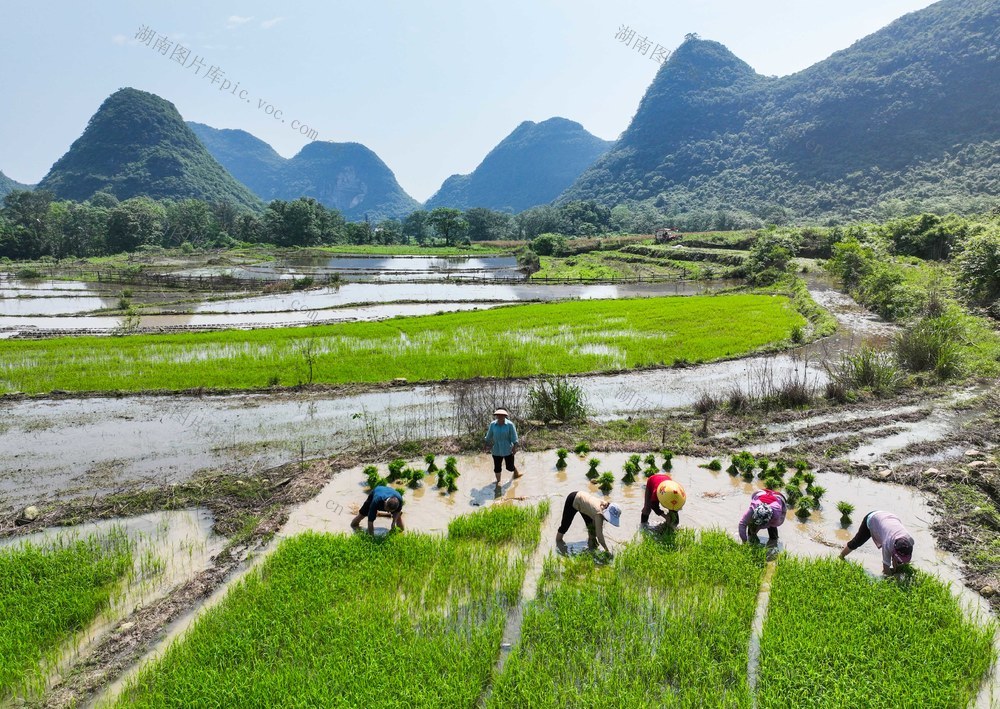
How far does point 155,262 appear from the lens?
5566cm

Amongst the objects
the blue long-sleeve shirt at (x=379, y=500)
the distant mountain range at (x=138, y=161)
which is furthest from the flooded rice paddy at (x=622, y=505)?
the distant mountain range at (x=138, y=161)

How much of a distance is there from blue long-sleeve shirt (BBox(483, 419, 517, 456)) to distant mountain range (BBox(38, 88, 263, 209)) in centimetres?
13195

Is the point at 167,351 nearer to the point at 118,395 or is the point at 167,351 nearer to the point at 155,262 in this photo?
the point at 118,395

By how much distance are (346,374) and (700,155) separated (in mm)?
140979

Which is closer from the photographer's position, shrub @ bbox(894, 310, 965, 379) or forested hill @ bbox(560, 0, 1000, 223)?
shrub @ bbox(894, 310, 965, 379)

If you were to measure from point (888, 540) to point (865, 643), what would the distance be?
4.59 feet

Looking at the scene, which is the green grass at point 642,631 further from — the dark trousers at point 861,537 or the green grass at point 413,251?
the green grass at point 413,251

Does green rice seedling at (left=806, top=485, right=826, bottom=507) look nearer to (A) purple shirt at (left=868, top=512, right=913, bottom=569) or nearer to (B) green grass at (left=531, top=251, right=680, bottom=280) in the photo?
(A) purple shirt at (left=868, top=512, right=913, bottom=569)

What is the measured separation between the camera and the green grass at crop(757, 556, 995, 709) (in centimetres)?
432

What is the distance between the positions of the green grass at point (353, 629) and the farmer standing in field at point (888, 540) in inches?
152

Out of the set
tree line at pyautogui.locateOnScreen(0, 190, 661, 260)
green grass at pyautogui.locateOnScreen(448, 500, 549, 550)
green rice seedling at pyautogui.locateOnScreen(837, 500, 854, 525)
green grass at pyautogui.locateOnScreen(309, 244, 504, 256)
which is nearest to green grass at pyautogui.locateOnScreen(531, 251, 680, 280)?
green grass at pyautogui.locateOnScreen(309, 244, 504, 256)

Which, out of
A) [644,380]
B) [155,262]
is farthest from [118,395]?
[155,262]

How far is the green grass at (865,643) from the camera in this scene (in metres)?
4.32

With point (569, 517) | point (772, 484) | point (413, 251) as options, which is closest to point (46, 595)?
point (569, 517)
